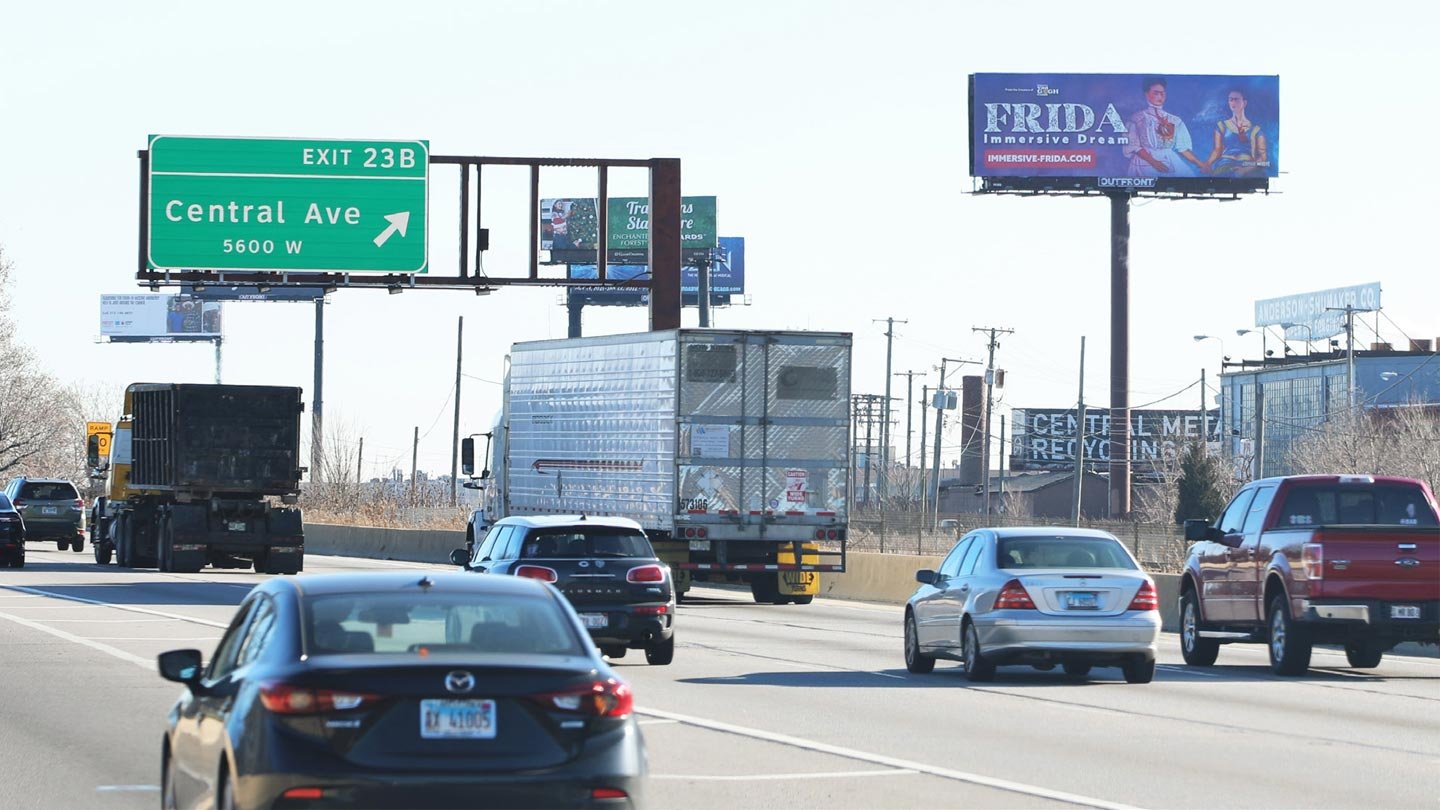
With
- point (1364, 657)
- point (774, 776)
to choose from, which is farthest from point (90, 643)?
point (1364, 657)

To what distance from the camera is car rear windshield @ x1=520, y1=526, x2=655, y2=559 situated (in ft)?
67.9

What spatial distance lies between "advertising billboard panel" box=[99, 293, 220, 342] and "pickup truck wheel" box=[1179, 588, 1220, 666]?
140480mm

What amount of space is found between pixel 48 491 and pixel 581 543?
4026cm

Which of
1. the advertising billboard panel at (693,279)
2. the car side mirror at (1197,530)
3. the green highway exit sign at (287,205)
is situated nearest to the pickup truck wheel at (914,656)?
the car side mirror at (1197,530)

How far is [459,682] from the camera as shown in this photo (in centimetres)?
784

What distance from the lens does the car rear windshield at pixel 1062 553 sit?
794 inches

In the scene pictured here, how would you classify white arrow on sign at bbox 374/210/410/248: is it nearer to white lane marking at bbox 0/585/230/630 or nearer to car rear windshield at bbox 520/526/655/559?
white lane marking at bbox 0/585/230/630

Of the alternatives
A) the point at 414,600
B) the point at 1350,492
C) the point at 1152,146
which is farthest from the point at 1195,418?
the point at 414,600

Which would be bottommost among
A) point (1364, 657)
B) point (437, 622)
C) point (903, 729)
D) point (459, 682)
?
point (1364, 657)

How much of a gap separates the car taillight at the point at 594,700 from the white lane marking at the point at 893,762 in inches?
168

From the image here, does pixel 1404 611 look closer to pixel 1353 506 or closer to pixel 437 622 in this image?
pixel 1353 506

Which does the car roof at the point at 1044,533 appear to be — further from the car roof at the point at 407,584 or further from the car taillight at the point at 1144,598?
the car roof at the point at 407,584

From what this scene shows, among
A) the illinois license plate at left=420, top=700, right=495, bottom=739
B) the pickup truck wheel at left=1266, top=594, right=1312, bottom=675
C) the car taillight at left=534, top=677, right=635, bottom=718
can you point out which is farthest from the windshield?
the pickup truck wheel at left=1266, top=594, right=1312, bottom=675

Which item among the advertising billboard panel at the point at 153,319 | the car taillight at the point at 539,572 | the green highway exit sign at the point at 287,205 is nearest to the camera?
the car taillight at the point at 539,572
